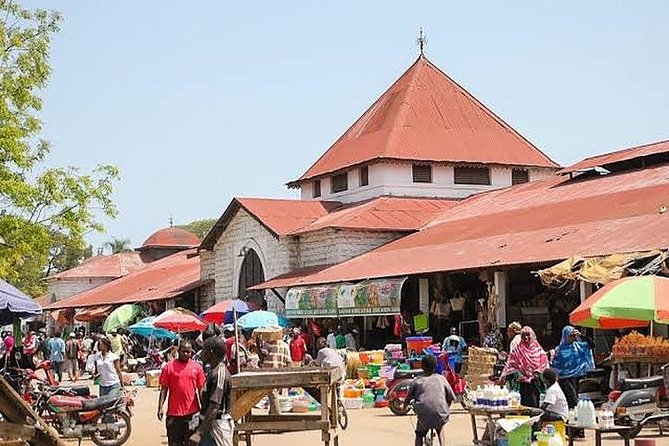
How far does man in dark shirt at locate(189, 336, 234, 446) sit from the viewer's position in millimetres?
9172

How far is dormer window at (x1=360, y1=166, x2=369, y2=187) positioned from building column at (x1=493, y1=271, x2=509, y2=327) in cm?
1491

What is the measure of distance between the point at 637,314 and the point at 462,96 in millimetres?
28019

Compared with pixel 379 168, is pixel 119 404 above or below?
below

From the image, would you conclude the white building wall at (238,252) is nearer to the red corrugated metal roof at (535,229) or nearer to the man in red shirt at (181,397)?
the red corrugated metal roof at (535,229)

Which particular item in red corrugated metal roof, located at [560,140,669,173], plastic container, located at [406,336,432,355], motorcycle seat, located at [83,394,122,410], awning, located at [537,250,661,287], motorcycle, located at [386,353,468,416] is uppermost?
red corrugated metal roof, located at [560,140,669,173]

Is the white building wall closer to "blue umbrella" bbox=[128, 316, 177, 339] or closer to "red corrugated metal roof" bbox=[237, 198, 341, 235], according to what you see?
"red corrugated metal roof" bbox=[237, 198, 341, 235]

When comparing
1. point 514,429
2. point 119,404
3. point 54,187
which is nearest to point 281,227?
point 54,187

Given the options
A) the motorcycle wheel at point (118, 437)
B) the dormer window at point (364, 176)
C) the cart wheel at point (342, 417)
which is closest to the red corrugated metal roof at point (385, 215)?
the dormer window at point (364, 176)

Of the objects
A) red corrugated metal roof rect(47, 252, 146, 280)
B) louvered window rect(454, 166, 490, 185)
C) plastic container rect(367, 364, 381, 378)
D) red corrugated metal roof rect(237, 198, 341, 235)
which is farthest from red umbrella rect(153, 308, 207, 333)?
red corrugated metal roof rect(47, 252, 146, 280)

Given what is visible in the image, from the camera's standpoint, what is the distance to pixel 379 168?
35.6 meters

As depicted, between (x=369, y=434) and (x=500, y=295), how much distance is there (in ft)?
23.2

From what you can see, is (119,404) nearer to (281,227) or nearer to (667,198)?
(667,198)

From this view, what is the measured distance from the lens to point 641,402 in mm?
13000

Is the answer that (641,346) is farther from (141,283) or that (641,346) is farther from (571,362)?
(141,283)
